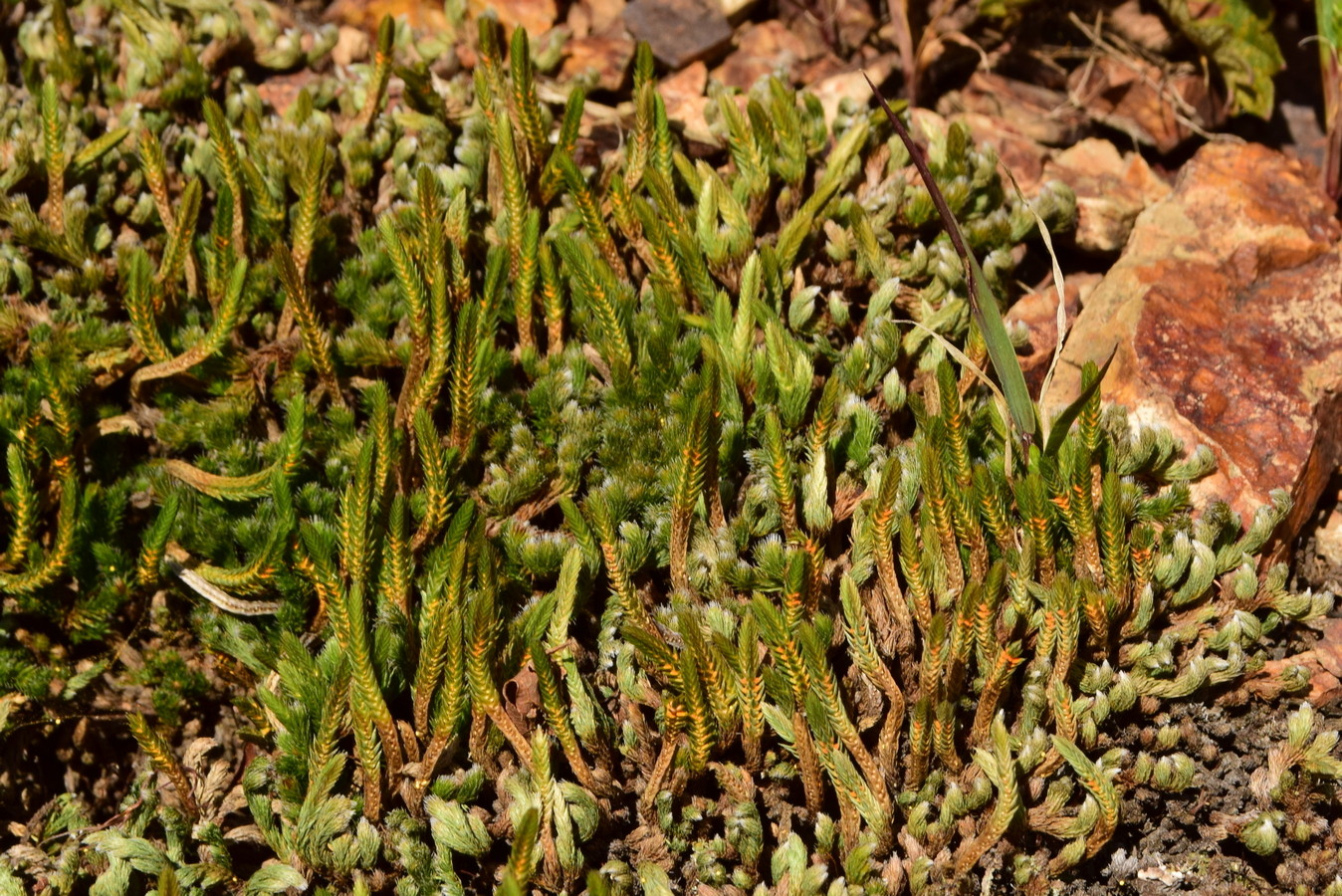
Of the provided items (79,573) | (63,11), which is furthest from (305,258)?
(63,11)

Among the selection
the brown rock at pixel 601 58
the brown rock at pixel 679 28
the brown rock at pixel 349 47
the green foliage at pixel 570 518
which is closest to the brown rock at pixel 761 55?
the brown rock at pixel 679 28

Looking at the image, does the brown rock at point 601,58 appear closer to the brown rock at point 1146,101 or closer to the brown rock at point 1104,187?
the brown rock at point 1104,187

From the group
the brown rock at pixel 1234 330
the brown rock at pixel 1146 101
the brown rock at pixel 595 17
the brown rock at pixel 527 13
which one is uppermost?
the brown rock at pixel 527 13

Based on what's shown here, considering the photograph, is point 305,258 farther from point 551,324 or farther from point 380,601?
point 380,601

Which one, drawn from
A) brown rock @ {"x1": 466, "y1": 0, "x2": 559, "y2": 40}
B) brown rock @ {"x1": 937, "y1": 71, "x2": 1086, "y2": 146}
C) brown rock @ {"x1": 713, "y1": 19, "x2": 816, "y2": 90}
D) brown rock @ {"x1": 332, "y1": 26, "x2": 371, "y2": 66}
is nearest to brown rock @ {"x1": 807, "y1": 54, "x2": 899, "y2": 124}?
brown rock @ {"x1": 713, "y1": 19, "x2": 816, "y2": 90}

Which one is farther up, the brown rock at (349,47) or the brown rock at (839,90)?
the brown rock at (349,47)

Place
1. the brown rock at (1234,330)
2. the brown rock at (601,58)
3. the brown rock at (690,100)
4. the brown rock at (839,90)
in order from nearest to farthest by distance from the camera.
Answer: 1. the brown rock at (1234,330)
2. the brown rock at (690,100)
3. the brown rock at (839,90)
4. the brown rock at (601,58)

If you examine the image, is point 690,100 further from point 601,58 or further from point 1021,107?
point 1021,107
